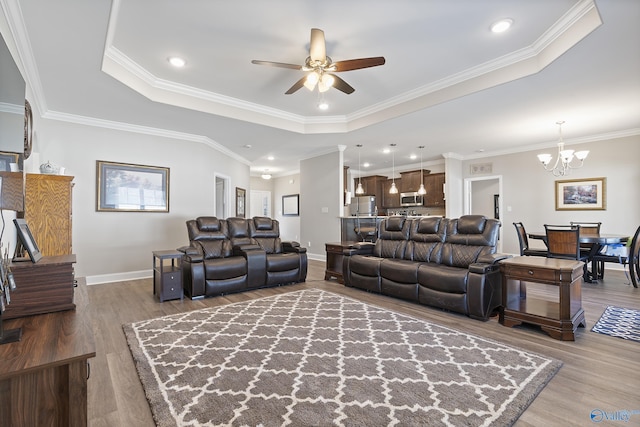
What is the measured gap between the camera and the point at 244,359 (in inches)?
93.9

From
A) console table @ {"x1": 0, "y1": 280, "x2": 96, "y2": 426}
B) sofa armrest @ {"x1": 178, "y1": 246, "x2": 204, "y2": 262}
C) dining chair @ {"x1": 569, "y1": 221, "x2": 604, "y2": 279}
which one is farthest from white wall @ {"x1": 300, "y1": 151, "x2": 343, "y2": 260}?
console table @ {"x1": 0, "y1": 280, "x2": 96, "y2": 426}

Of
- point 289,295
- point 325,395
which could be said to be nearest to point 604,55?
point 325,395

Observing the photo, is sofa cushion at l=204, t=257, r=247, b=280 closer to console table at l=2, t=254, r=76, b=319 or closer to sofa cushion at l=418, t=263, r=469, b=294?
sofa cushion at l=418, t=263, r=469, b=294

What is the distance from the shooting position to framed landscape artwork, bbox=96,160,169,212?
507cm

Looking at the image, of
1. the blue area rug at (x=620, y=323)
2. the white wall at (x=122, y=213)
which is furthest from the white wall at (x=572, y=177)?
the white wall at (x=122, y=213)

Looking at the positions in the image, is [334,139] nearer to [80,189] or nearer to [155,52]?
A: [155,52]

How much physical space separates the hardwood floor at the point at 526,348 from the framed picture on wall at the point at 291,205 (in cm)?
647

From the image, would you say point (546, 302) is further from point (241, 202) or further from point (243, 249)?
point (241, 202)

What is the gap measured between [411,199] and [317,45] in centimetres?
713

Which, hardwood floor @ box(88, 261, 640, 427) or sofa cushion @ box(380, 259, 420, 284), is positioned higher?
sofa cushion @ box(380, 259, 420, 284)

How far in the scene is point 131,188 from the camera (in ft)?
17.5

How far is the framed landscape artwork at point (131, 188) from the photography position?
5.07 metres

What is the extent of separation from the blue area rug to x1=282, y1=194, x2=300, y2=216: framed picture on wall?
8.43 m

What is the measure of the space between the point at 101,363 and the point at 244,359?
1090 millimetres
